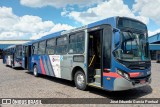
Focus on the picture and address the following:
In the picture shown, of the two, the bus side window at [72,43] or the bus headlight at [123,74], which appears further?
the bus side window at [72,43]

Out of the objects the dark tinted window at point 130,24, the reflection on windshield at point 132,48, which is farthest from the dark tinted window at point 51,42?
the reflection on windshield at point 132,48

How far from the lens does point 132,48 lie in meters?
7.54

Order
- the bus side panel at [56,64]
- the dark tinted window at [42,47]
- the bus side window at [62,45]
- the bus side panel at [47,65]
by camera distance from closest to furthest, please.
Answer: the bus side window at [62,45], the bus side panel at [56,64], the bus side panel at [47,65], the dark tinted window at [42,47]

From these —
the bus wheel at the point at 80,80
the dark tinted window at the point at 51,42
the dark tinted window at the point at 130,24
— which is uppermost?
the dark tinted window at the point at 130,24

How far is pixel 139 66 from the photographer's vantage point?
7.55 m

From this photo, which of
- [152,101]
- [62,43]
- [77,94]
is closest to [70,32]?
[62,43]

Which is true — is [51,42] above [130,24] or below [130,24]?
below

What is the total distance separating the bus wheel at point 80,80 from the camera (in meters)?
8.90

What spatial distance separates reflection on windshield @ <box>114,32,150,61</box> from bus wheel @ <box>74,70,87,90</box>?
242 centimetres

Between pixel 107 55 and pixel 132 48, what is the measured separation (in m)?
1.04

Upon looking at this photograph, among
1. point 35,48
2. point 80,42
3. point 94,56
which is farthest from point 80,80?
point 35,48

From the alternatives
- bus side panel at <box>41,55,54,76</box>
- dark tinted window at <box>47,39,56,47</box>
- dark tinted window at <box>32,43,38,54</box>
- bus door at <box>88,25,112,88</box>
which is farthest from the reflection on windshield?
dark tinted window at <box>32,43,38,54</box>

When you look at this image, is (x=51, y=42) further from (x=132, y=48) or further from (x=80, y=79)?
(x=132, y=48)

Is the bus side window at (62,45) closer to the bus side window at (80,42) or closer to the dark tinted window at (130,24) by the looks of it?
the bus side window at (80,42)
